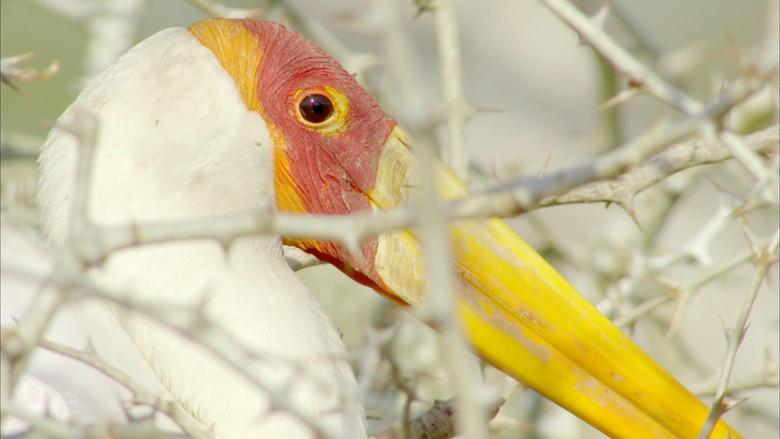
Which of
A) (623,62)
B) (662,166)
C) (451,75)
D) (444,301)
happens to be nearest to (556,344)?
(662,166)

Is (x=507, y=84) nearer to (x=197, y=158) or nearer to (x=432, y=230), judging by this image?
(x=197, y=158)

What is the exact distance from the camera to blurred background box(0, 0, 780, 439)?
3.66 metres

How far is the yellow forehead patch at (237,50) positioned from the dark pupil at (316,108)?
0.12 metres

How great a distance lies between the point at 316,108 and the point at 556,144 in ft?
14.1

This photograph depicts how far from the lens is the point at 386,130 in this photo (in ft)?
12.0

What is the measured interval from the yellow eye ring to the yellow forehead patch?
0.13m

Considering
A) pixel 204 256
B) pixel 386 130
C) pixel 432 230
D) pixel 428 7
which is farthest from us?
pixel 428 7

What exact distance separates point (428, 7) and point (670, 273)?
1.58 metres

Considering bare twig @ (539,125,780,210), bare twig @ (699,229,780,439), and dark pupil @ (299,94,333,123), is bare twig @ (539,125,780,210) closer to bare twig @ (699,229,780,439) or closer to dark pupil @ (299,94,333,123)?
bare twig @ (699,229,780,439)

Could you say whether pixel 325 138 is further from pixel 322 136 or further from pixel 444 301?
pixel 444 301

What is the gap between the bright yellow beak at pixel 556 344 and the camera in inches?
135

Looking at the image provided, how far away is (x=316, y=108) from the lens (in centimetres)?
368

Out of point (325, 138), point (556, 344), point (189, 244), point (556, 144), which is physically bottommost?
point (189, 244)

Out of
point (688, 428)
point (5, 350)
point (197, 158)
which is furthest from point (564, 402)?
point (5, 350)
